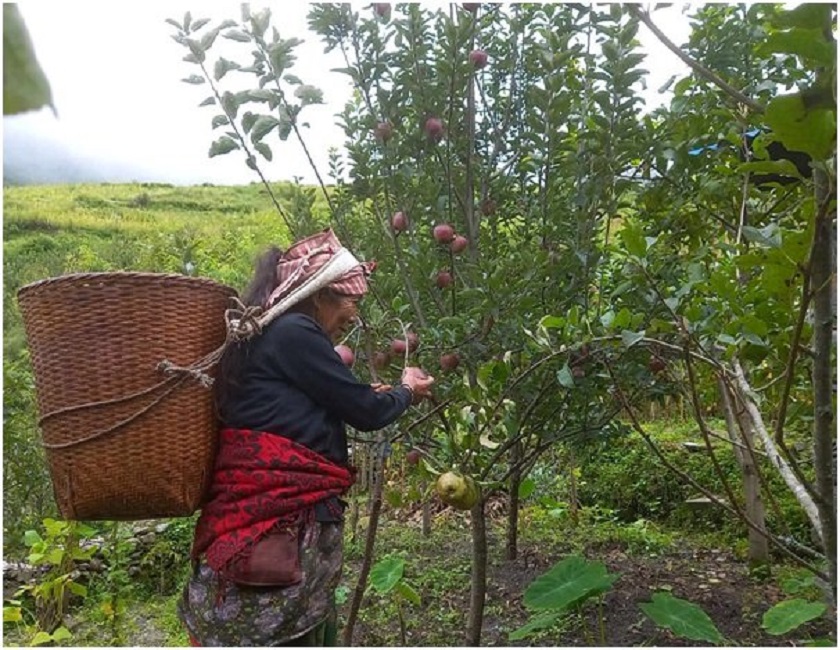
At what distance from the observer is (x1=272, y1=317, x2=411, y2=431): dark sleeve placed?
4.55 ft

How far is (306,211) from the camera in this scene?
2.08m

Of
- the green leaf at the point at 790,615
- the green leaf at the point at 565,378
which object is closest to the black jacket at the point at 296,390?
the green leaf at the point at 565,378

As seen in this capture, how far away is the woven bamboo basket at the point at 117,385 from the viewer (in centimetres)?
122

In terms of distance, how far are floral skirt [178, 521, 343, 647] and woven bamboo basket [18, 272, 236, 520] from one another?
0.20 metres

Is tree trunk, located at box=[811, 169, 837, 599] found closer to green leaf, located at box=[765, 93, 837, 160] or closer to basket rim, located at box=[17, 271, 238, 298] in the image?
green leaf, located at box=[765, 93, 837, 160]

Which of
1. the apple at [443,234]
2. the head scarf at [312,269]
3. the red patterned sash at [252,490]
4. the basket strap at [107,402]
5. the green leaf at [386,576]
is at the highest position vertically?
the apple at [443,234]

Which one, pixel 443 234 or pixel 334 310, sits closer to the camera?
pixel 334 310

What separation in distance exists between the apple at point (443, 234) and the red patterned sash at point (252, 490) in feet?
2.04

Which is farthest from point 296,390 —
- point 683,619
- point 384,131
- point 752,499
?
point 752,499

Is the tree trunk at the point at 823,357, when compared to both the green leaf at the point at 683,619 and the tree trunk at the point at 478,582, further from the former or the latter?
the tree trunk at the point at 478,582

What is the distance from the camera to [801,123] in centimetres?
65

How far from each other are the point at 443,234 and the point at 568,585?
936 millimetres

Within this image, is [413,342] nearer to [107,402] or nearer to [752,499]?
[107,402]

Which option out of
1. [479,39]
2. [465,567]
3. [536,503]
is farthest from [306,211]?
Answer: [536,503]
